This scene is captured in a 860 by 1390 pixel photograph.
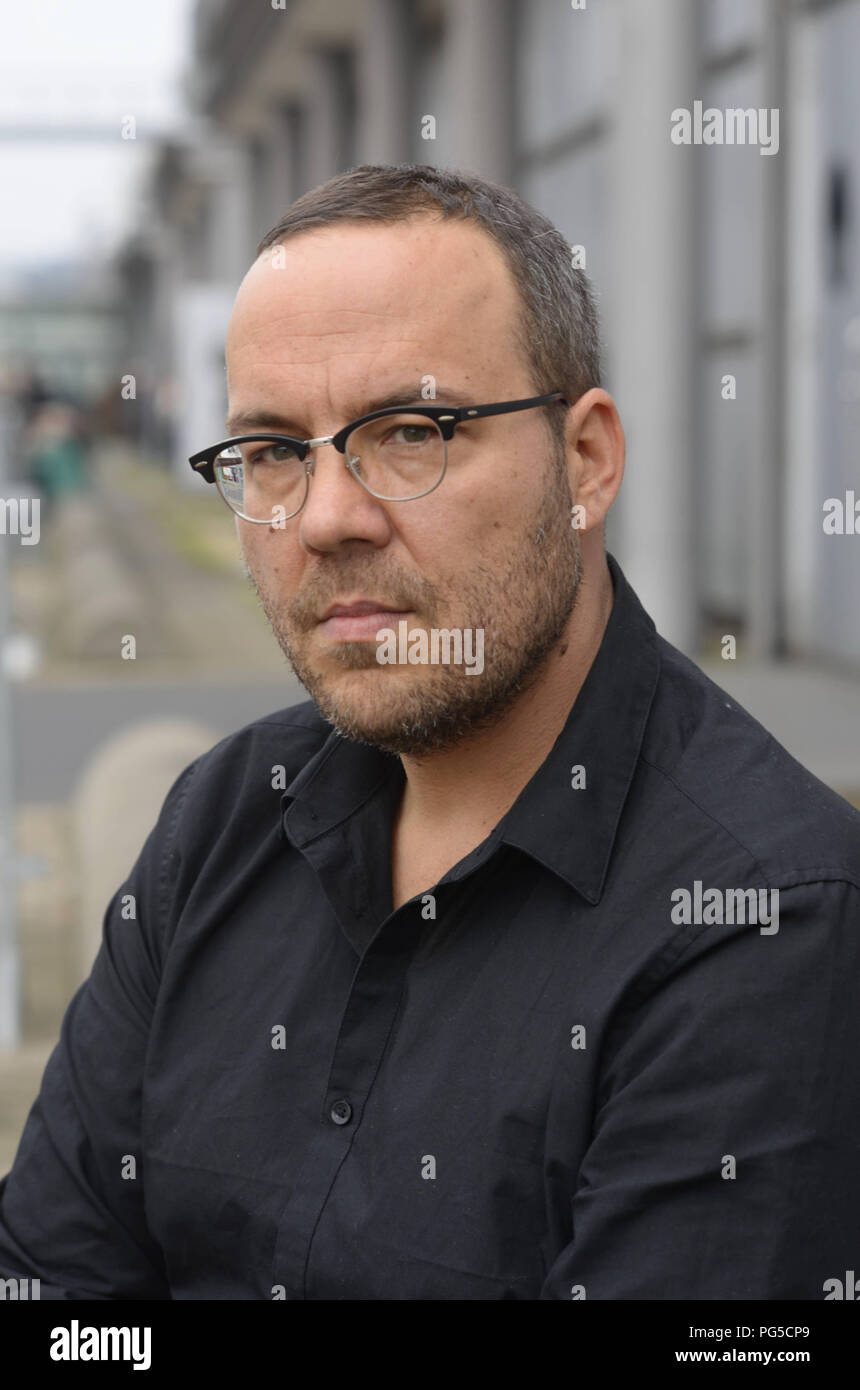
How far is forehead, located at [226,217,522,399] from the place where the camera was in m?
1.94

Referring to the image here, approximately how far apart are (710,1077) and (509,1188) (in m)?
0.25

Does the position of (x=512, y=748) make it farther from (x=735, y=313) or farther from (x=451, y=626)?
(x=735, y=313)

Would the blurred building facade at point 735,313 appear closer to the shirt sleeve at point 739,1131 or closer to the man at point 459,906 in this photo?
the man at point 459,906

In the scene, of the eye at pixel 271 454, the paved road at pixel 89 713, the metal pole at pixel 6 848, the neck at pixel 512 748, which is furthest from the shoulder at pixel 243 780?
the paved road at pixel 89 713

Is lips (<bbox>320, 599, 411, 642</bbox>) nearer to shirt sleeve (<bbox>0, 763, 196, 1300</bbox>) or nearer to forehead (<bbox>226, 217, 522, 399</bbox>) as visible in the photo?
forehead (<bbox>226, 217, 522, 399</bbox>)

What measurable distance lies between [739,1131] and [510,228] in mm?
961

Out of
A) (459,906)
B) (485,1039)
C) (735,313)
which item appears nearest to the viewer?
(485,1039)

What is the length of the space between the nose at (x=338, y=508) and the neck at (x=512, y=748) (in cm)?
25

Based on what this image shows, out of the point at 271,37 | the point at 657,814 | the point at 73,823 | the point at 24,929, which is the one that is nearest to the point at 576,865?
the point at 657,814

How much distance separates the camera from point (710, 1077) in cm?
172

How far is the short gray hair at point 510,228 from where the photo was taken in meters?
2.00

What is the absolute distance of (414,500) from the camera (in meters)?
1.97

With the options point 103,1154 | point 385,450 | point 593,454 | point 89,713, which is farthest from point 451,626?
point 89,713

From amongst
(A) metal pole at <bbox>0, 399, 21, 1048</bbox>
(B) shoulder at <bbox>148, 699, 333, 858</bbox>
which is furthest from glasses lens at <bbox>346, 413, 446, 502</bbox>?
(A) metal pole at <bbox>0, 399, 21, 1048</bbox>
